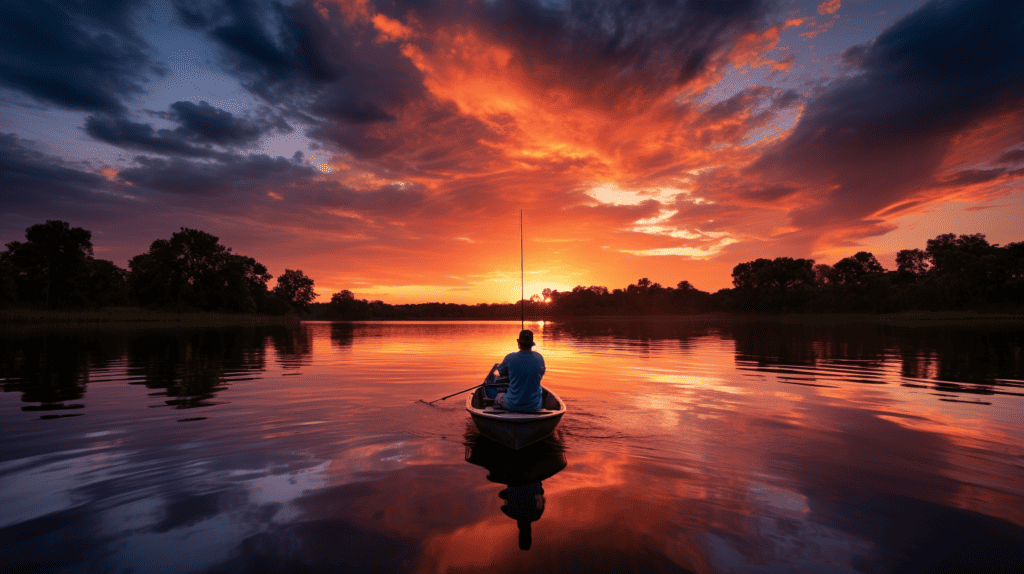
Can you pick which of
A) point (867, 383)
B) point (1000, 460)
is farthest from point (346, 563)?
point (867, 383)

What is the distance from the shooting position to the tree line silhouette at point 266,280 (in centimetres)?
7750

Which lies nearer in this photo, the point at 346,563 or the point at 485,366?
the point at 346,563

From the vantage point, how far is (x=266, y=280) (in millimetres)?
131000

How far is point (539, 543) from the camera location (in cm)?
575

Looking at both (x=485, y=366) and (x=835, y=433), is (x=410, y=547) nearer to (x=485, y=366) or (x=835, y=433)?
(x=835, y=433)

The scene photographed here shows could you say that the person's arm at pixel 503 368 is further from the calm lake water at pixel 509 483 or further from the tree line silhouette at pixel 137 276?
the tree line silhouette at pixel 137 276

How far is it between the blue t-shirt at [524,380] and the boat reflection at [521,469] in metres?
0.97

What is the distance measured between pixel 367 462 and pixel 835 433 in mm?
11812

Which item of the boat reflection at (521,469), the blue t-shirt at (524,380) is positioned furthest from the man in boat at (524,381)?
the boat reflection at (521,469)

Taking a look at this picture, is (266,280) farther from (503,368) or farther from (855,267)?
(855,267)

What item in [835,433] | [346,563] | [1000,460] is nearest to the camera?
[346,563]

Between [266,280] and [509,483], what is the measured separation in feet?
475

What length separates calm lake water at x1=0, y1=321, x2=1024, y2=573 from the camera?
5512 millimetres

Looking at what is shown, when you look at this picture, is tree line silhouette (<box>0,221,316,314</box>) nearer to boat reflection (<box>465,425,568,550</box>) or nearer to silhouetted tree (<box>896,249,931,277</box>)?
boat reflection (<box>465,425,568,550</box>)
